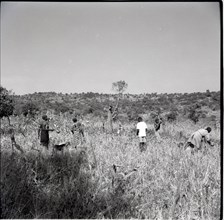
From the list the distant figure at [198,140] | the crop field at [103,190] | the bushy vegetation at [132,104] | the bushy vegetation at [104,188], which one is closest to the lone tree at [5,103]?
the bushy vegetation at [104,188]

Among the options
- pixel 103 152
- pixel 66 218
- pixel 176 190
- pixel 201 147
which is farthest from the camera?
pixel 201 147

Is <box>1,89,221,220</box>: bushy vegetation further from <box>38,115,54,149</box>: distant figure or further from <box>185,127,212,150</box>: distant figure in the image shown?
<box>185,127,212,150</box>: distant figure

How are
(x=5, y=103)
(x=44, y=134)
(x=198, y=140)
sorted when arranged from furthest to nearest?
(x=5, y=103) → (x=198, y=140) → (x=44, y=134)

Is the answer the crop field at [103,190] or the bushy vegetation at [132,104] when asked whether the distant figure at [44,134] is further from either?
the bushy vegetation at [132,104]

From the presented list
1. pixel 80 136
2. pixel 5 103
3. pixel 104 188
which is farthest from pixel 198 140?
pixel 5 103

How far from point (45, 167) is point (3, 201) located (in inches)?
48.5

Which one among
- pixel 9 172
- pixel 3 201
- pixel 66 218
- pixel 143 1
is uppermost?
pixel 143 1

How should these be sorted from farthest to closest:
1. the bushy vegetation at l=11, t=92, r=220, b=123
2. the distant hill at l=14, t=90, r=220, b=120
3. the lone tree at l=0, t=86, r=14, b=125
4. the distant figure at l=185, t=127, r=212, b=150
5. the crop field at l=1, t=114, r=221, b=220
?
the distant hill at l=14, t=90, r=220, b=120, the bushy vegetation at l=11, t=92, r=220, b=123, the lone tree at l=0, t=86, r=14, b=125, the distant figure at l=185, t=127, r=212, b=150, the crop field at l=1, t=114, r=221, b=220

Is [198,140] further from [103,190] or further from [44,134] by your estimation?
[103,190]

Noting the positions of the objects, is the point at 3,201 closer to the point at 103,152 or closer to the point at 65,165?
the point at 65,165

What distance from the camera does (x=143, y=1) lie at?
3.31 metres

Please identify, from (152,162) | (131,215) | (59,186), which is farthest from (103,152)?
(131,215)

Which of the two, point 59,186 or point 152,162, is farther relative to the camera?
point 152,162

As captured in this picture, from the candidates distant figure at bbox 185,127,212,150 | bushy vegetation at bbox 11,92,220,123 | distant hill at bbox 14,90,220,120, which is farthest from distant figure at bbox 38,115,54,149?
distant hill at bbox 14,90,220,120
